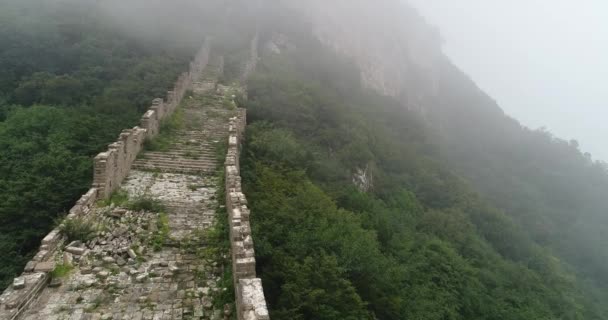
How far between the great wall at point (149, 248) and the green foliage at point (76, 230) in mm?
24

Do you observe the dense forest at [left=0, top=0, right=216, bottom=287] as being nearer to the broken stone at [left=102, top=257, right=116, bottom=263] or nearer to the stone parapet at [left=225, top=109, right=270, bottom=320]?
the broken stone at [left=102, top=257, right=116, bottom=263]

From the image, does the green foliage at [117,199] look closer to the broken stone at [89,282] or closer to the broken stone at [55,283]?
the broken stone at [55,283]

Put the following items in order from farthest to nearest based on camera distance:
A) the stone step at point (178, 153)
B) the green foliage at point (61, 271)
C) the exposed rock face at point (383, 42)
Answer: the exposed rock face at point (383, 42)
the stone step at point (178, 153)
the green foliage at point (61, 271)

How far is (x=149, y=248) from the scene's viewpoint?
7.54 m

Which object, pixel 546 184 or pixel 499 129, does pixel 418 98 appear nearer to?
pixel 499 129

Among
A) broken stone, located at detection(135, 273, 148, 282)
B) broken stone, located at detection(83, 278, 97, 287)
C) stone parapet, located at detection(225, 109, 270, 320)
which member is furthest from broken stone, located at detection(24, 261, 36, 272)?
stone parapet, located at detection(225, 109, 270, 320)

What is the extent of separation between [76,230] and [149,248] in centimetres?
142

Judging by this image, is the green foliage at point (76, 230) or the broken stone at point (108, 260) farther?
the green foliage at point (76, 230)

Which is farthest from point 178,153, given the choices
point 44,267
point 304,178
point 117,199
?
point 44,267

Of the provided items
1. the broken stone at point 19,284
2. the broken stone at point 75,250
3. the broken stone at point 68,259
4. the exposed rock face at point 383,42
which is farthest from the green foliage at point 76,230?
the exposed rock face at point 383,42

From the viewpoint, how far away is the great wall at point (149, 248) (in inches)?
232

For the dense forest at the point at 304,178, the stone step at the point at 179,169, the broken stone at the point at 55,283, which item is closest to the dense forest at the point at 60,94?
the dense forest at the point at 304,178

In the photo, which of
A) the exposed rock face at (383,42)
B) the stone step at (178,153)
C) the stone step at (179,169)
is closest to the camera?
the stone step at (179,169)

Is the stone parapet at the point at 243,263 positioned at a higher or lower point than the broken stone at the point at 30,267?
higher
